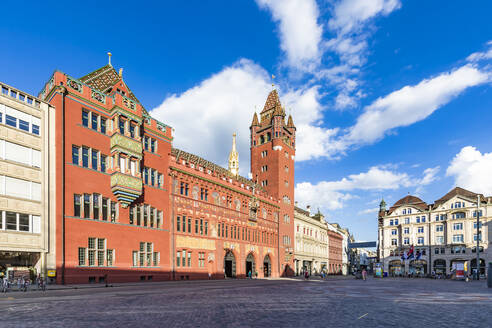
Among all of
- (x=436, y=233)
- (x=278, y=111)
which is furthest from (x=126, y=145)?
(x=436, y=233)

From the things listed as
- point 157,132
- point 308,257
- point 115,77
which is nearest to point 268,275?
point 308,257

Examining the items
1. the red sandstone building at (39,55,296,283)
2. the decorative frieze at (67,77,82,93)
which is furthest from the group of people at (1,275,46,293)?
the decorative frieze at (67,77,82,93)

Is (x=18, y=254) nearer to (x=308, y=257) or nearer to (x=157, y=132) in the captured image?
(x=157, y=132)

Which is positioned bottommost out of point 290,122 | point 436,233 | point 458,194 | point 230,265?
point 436,233

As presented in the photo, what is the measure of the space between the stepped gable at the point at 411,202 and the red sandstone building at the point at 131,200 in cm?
5722

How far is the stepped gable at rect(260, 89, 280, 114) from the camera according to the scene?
3152 inches

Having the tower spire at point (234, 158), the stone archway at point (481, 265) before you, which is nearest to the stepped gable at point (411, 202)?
the stone archway at point (481, 265)

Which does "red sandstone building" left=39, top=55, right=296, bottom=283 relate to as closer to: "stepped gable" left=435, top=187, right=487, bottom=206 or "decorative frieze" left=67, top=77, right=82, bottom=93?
"decorative frieze" left=67, top=77, right=82, bottom=93

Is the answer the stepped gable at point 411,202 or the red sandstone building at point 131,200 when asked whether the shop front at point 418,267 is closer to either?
the stepped gable at point 411,202

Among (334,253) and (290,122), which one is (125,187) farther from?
(334,253)

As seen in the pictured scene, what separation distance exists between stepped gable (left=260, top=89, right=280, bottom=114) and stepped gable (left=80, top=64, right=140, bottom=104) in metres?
42.0

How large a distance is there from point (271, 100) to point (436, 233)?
182 feet

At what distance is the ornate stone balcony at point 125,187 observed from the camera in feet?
116

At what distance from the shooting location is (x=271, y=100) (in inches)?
3216
